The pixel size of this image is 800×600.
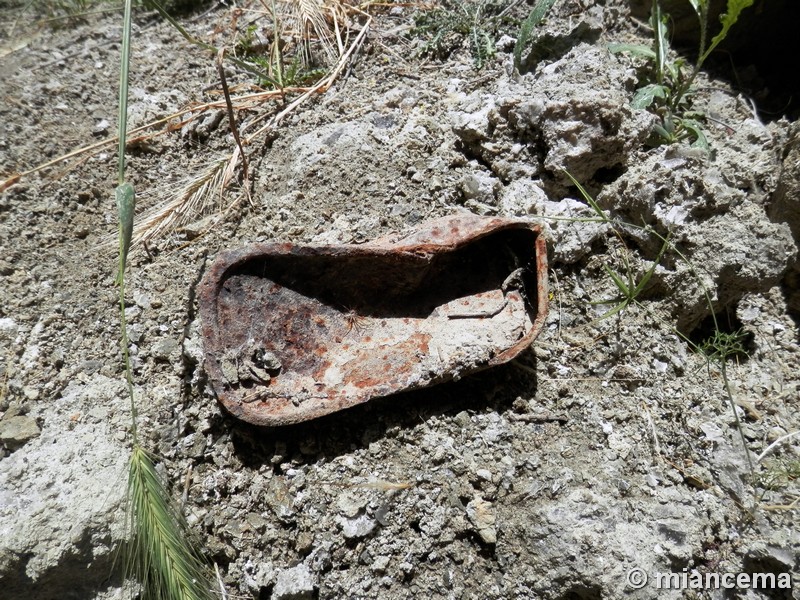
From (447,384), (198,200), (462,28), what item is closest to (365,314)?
(447,384)

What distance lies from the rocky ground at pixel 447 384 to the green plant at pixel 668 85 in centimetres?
8

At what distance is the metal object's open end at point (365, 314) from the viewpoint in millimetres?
1456

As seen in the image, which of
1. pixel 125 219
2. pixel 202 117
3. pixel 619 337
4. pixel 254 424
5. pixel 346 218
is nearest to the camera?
pixel 125 219

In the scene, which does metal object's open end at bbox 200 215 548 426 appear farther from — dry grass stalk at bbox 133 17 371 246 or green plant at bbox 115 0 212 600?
dry grass stalk at bbox 133 17 371 246

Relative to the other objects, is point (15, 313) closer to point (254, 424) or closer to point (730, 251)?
point (254, 424)

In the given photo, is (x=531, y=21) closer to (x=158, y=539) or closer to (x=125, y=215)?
(x=125, y=215)

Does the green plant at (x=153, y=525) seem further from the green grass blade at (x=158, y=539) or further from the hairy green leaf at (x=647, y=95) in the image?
the hairy green leaf at (x=647, y=95)

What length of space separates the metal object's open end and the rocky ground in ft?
0.29

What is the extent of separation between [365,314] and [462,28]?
1.18 meters

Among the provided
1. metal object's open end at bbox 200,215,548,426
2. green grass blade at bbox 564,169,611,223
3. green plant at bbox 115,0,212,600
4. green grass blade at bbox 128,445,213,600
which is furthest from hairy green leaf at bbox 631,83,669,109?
green grass blade at bbox 128,445,213,600

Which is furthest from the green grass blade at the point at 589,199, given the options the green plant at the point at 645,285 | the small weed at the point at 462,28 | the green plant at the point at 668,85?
the small weed at the point at 462,28

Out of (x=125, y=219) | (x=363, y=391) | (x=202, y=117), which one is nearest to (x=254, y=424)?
(x=363, y=391)

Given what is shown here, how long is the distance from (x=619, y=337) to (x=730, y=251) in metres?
0.39

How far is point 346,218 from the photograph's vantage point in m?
1.75
